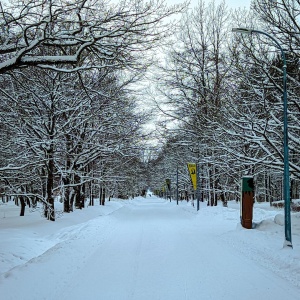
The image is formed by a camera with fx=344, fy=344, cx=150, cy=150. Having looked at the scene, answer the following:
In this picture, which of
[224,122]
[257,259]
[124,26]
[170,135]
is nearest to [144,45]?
[124,26]

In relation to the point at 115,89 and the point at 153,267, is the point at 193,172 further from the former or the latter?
the point at 153,267

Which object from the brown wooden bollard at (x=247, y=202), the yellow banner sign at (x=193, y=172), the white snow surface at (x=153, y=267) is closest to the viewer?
the white snow surface at (x=153, y=267)

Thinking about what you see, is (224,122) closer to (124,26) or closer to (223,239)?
(223,239)

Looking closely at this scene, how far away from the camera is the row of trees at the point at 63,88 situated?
688 centimetres

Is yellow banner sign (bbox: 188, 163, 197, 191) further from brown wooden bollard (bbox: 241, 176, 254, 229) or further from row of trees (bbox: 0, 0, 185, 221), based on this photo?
brown wooden bollard (bbox: 241, 176, 254, 229)

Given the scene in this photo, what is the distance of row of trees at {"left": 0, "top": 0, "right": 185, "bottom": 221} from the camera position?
6.88 meters

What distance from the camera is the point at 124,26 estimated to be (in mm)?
7230

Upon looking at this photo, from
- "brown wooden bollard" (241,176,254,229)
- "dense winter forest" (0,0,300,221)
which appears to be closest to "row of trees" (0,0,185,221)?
"dense winter forest" (0,0,300,221)

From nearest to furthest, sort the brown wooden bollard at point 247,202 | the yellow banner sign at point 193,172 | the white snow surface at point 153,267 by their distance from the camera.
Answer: the white snow surface at point 153,267, the brown wooden bollard at point 247,202, the yellow banner sign at point 193,172

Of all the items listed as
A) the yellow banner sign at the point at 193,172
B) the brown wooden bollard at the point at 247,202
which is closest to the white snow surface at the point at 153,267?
the brown wooden bollard at the point at 247,202

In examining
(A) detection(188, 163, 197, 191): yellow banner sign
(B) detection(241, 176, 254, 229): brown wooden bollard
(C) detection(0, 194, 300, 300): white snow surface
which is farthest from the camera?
(A) detection(188, 163, 197, 191): yellow banner sign

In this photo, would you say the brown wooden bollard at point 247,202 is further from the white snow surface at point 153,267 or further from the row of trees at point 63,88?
the row of trees at point 63,88

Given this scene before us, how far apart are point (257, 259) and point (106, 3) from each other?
6.79 meters

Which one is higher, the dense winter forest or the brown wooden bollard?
the dense winter forest
